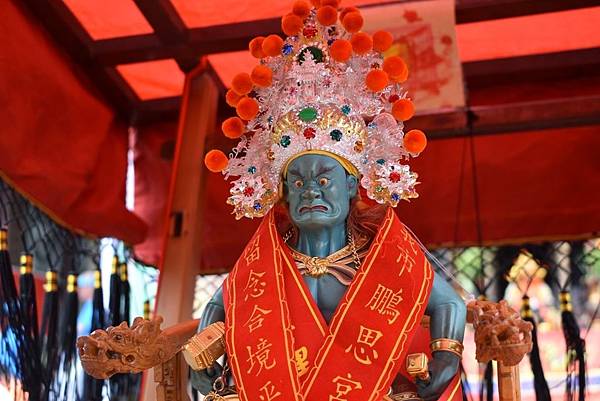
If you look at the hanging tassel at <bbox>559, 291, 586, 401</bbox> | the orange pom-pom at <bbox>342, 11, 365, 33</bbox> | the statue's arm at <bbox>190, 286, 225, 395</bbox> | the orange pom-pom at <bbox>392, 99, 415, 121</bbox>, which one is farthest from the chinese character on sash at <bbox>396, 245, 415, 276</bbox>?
Answer: the hanging tassel at <bbox>559, 291, 586, 401</bbox>

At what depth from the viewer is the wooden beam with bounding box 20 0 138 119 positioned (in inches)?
125

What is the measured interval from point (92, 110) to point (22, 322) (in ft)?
2.94

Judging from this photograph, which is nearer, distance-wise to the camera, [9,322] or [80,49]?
[9,322]

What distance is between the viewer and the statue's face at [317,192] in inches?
89.8

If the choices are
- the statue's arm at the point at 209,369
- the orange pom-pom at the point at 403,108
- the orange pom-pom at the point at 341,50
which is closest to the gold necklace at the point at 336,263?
the statue's arm at the point at 209,369

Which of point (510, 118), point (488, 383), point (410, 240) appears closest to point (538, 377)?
point (488, 383)

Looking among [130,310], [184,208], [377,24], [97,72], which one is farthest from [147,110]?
[377,24]

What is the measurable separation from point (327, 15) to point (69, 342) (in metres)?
1.41

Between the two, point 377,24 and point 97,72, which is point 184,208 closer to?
point 97,72

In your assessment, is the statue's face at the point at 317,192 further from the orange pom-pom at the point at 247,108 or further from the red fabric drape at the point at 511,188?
the red fabric drape at the point at 511,188

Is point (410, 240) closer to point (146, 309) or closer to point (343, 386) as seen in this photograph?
point (343, 386)

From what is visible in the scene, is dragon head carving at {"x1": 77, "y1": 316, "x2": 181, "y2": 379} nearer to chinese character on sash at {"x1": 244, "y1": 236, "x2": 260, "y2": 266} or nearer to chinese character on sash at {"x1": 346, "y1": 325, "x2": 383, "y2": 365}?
chinese character on sash at {"x1": 244, "y1": 236, "x2": 260, "y2": 266}

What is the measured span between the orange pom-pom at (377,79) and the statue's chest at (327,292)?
1.50 feet

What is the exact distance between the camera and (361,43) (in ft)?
7.59
